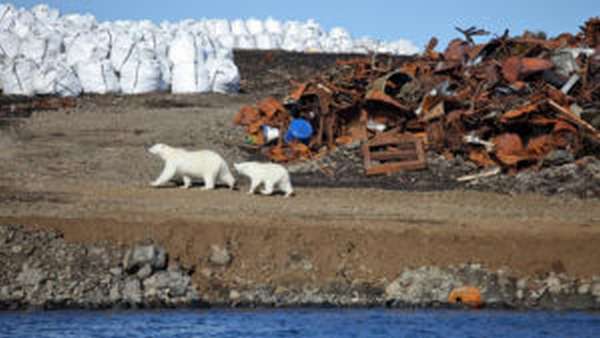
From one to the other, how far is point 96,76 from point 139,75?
1.25 metres

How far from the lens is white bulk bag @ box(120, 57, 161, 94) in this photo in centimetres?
3541

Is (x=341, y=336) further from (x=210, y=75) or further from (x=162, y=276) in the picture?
(x=210, y=75)

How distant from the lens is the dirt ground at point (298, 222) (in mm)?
15938

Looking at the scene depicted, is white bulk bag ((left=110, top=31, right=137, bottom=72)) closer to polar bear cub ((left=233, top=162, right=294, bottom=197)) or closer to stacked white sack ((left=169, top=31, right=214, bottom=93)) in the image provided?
stacked white sack ((left=169, top=31, right=214, bottom=93))

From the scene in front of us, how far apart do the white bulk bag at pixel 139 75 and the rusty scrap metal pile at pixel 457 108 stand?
7786 millimetres

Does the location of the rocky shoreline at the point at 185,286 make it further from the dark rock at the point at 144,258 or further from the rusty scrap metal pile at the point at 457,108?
the rusty scrap metal pile at the point at 457,108

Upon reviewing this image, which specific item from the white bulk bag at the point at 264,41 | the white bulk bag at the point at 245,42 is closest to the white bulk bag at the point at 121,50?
the white bulk bag at the point at 245,42

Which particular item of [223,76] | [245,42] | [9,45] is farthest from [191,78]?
[245,42]

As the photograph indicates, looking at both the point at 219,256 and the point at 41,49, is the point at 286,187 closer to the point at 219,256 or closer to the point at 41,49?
the point at 219,256

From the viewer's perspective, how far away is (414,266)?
52.7ft

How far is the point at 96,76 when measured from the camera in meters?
35.0

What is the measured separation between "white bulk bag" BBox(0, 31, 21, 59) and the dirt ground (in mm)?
11557

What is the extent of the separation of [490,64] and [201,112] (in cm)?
875

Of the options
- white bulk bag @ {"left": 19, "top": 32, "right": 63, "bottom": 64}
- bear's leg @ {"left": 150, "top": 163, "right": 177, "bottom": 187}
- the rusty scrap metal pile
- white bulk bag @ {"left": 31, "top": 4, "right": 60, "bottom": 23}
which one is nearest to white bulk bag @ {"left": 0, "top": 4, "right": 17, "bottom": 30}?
white bulk bag @ {"left": 31, "top": 4, "right": 60, "bottom": 23}
